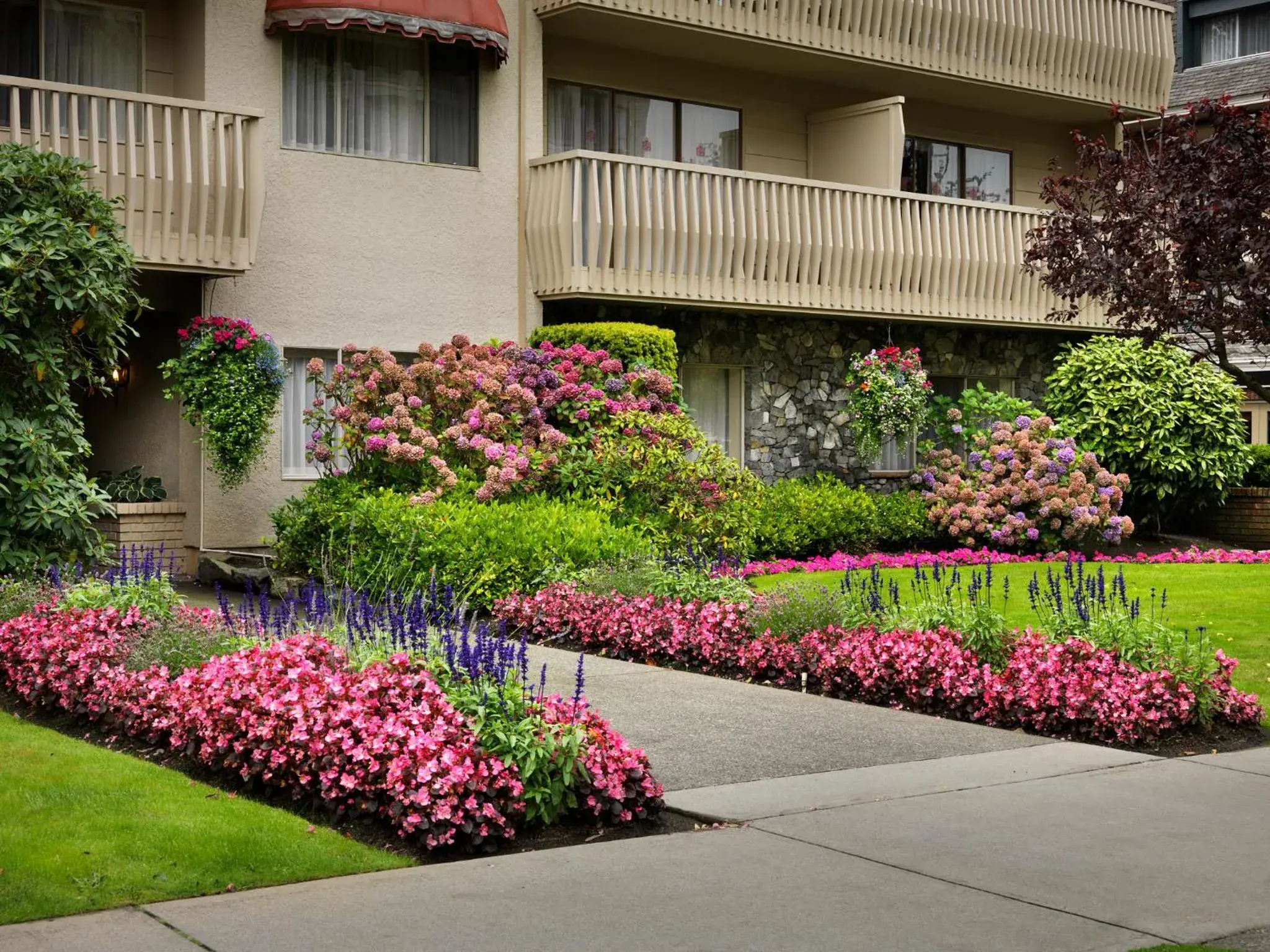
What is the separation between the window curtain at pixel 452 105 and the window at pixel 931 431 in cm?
688

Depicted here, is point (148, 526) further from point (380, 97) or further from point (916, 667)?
point (916, 667)

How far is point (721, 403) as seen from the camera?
1997 cm

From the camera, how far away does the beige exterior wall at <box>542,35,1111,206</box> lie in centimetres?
1911

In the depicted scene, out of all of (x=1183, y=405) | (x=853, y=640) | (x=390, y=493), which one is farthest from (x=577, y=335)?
(x=1183, y=405)

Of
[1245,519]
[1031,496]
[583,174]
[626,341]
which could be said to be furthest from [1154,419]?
[583,174]

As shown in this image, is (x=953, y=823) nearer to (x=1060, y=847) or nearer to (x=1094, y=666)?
(x=1060, y=847)

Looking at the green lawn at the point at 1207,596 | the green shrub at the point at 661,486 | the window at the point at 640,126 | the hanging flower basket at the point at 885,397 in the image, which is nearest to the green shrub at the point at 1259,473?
the green lawn at the point at 1207,596

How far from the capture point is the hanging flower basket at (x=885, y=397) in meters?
19.9

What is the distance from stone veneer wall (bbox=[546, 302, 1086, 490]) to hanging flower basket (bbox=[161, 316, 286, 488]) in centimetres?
456

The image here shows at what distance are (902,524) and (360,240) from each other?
717 centimetres

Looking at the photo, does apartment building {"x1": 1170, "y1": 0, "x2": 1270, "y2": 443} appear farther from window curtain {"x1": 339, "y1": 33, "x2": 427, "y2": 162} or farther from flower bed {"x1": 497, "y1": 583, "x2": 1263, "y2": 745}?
flower bed {"x1": 497, "y1": 583, "x2": 1263, "y2": 745}

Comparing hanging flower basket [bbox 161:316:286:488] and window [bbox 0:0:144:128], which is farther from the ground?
window [bbox 0:0:144:128]

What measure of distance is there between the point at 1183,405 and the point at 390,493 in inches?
450

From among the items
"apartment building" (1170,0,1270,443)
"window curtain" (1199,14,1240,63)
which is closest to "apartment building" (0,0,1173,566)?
"apartment building" (1170,0,1270,443)
